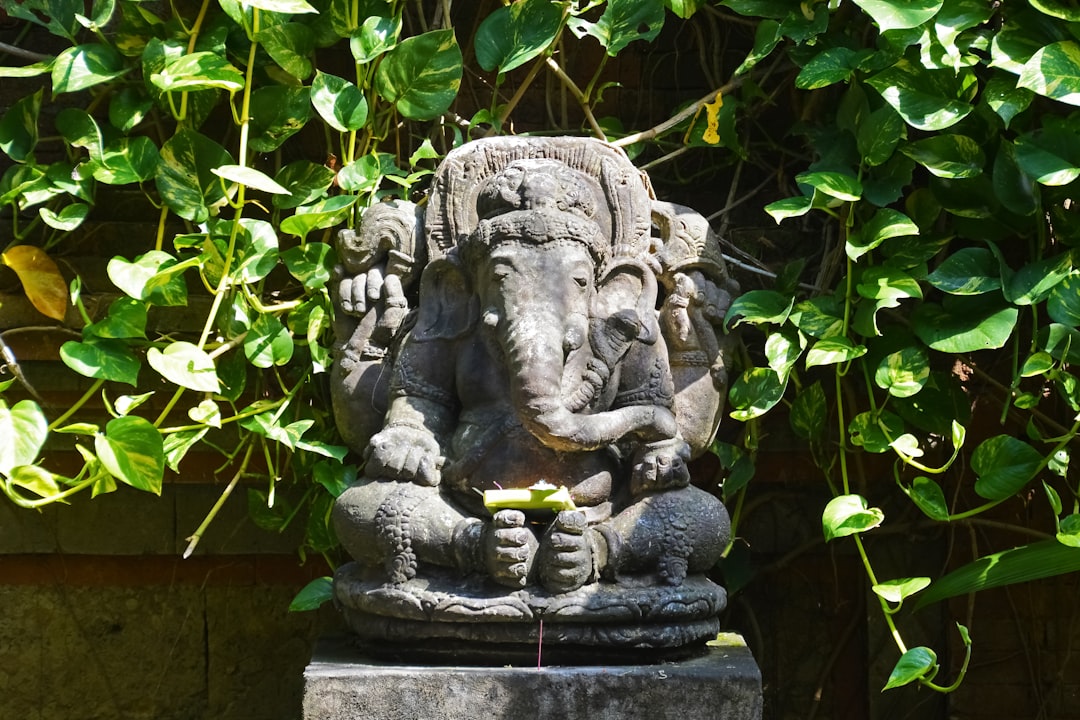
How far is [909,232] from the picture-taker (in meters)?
2.89

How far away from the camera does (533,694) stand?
8.23 feet

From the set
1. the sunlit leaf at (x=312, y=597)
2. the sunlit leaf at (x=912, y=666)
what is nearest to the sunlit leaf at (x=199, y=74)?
the sunlit leaf at (x=312, y=597)

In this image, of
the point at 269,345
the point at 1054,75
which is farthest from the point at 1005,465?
the point at 269,345

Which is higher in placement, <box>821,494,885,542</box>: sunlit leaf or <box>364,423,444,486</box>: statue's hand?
<box>364,423,444,486</box>: statue's hand

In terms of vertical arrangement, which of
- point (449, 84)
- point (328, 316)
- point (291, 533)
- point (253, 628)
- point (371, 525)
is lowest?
point (253, 628)

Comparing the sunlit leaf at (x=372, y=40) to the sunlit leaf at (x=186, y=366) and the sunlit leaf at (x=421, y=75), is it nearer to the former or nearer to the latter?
the sunlit leaf at (x=421, y=75)

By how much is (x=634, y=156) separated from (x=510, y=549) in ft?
4.04

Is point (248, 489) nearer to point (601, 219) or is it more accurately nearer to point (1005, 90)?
point (601, 219)

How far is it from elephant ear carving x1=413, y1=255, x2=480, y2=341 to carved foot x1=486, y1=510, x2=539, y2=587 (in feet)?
1.56

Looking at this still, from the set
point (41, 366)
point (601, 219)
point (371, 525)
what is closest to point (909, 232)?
point (601, 219)

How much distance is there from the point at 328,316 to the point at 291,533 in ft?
2.37

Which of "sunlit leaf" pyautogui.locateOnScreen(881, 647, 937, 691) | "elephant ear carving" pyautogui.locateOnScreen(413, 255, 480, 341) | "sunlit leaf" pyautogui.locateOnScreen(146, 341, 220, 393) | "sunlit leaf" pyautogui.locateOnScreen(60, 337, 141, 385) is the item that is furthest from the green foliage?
"sunlit leaf" pyautogui.locateOnScreen(60, 337, 141, 385)

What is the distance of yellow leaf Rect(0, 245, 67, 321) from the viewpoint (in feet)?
11.3

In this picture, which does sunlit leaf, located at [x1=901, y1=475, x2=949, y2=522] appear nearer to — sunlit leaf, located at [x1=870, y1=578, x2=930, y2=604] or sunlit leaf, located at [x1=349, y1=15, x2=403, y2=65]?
sunlit leaf, located at [x1=870, y1=578, x2=930, y2=604]
